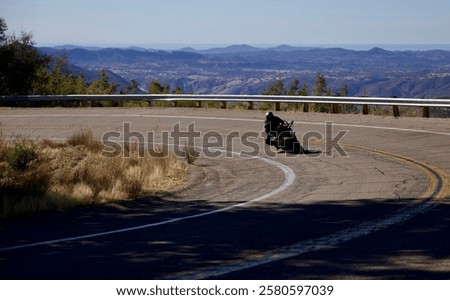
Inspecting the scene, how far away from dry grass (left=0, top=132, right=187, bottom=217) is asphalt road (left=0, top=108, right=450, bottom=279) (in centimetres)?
48

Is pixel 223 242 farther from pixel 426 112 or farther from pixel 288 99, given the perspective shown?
pixel 288 99

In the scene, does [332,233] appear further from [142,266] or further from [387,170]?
[387,170]

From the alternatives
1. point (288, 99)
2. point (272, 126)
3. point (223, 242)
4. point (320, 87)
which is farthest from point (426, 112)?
point (320, 87)

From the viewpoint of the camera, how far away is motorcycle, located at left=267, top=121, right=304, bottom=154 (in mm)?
21406

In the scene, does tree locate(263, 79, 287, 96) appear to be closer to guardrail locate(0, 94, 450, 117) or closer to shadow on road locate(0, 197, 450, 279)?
guardrail locate(0, 94, 450, 117)

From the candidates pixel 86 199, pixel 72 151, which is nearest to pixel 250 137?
pixel 72 151

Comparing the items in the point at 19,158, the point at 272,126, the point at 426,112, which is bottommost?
the point at 19,158

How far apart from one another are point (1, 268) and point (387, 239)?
4.77 metres

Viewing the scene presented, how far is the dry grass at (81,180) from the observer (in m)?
12.9

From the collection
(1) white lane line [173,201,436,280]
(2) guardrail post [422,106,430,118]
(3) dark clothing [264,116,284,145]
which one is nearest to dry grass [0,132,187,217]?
(3) dark clothing [264,116,284,145]

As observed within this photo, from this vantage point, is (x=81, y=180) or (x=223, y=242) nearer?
(x=223, y=242)

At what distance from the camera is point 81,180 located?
50.6ft

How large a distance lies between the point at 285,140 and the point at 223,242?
12.1m

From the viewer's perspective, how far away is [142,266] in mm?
8234
